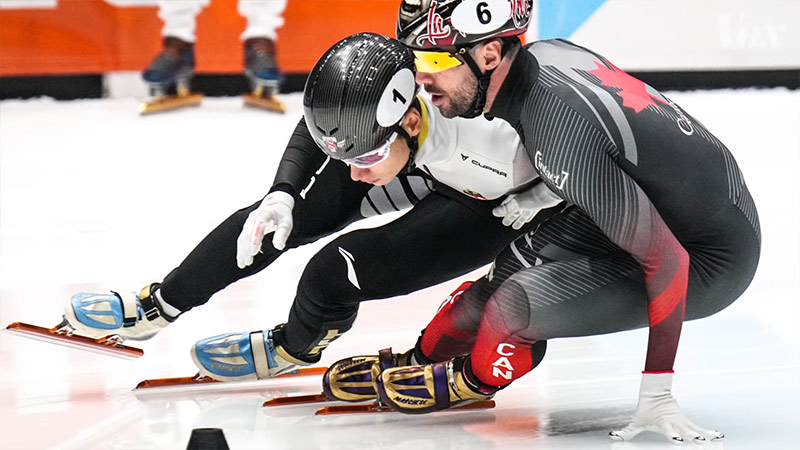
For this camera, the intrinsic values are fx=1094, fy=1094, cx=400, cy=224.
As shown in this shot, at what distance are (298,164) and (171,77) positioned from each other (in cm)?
498

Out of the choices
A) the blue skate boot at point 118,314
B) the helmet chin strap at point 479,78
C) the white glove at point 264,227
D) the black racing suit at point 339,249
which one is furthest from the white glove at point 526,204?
the blue skate boot at point 118,314

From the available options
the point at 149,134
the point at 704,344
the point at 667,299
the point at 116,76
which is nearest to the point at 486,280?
the point at 667,299

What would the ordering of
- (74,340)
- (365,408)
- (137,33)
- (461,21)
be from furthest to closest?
(137,33) → (74,340) → (365,408) → (461,21)

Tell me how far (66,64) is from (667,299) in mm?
6546

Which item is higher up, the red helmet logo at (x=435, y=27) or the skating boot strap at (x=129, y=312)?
the red helmet logo at (x=435, y=27)

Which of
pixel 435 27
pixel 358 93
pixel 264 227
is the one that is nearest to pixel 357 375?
pixel 264 227

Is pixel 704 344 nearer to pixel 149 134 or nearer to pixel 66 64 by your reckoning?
pixel 149 134

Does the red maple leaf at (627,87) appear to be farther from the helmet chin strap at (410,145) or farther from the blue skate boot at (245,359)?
the blue skate boot at (245,359)

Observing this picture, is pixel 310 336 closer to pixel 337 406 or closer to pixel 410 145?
pixel 337 406

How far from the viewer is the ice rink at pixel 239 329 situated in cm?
274

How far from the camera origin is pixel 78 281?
13.8 ft

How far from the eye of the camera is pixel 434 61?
2723mm

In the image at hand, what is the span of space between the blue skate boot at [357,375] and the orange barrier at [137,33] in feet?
17.4

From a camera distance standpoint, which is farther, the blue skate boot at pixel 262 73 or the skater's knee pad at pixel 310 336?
the blue skate boot at pixel 262 73
